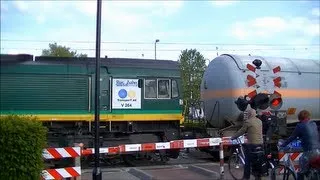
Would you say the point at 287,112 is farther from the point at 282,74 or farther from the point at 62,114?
the point at 62,114

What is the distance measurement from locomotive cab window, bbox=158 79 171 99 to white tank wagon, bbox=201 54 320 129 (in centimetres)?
159

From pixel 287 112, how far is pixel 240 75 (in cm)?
228

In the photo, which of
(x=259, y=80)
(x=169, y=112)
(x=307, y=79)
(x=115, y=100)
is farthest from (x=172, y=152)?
(x=307, y=79)

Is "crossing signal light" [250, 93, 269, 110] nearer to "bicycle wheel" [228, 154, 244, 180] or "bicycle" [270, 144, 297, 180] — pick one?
"bicycle wheel" [228, 154, 244, 180]

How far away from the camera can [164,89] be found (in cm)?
1739

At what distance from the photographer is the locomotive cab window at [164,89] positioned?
17.3 meters

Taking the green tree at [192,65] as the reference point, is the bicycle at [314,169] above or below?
below

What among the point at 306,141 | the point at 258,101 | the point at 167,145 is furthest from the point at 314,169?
the point at 167,145

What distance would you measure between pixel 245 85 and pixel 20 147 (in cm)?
1036

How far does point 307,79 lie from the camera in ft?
60.2

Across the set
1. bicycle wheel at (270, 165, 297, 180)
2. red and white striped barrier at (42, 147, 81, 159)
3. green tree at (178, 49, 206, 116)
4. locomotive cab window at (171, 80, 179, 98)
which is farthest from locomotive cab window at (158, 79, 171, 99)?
green tree at (178, 49, 206, 116)

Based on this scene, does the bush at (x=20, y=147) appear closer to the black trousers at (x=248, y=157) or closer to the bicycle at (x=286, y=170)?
the black trousers at (x=248, y=157)

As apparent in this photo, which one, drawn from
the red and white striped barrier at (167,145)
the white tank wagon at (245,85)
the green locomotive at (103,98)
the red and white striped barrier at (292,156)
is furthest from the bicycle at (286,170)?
the green locomotive at (103,98)

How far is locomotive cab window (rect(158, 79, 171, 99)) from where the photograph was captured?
17.3 meters
